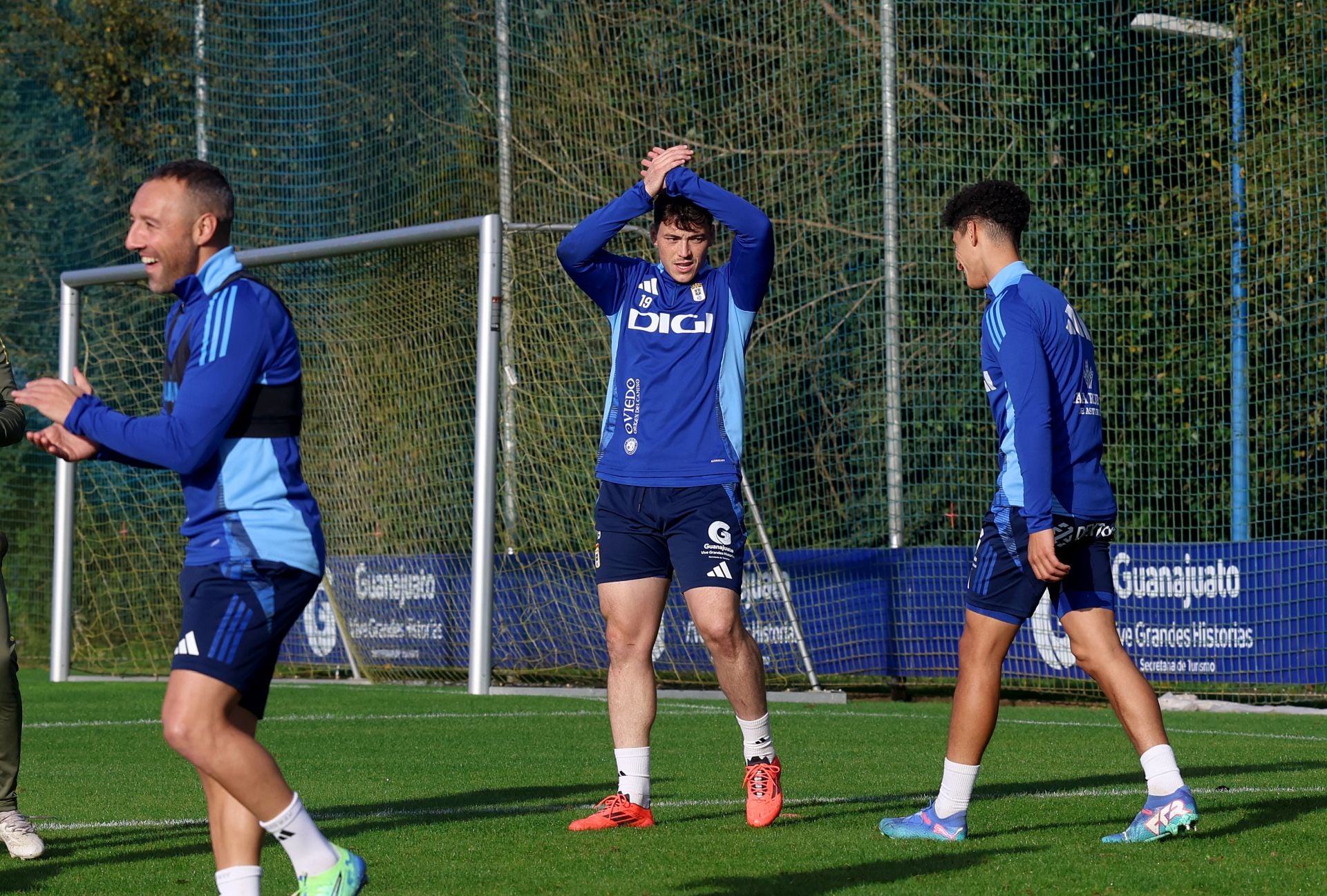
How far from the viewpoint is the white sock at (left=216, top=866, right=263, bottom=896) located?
3557 mm

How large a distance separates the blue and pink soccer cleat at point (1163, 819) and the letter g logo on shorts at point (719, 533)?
1589 millimetres

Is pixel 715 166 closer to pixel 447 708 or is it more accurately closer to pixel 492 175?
pixel 492 175

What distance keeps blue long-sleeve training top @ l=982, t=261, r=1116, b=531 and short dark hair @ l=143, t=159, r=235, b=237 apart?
240 centimetres

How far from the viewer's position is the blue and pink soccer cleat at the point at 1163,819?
4977 mm

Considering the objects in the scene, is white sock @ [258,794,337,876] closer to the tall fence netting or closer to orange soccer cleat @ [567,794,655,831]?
orange soccer cleat @ [567,794,655,831]

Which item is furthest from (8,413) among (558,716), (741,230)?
(558,716)

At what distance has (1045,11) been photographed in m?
13.6

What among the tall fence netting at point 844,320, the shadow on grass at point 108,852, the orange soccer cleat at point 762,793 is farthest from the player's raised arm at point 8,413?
the tall fence netting at point 844,320

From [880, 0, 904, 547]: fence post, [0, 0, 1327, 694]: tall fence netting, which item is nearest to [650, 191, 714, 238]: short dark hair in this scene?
[0, 0, 1327, 694]: tall fence netting

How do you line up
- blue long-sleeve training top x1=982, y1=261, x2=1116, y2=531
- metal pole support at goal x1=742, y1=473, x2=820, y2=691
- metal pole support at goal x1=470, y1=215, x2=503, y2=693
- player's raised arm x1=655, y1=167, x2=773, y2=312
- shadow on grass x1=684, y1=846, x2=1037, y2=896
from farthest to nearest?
metal pole support at goal x1=742, y1=473, x2=820, y2=691 → metal pole support at goal x1=470, y1=215, x2=503, y2=693 → player's raised arm x1=655, y1=167, x2=773, y2=312 → blue long-sleeve training top x1=982, y1=261, x2=1116, y2=531 → shadow on grass x1=684, y1=846, x2=1037, y2=896

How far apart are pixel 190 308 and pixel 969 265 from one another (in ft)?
8.75

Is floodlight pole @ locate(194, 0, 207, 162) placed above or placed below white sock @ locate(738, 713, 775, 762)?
above

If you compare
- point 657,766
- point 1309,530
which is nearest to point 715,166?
point 1309,530

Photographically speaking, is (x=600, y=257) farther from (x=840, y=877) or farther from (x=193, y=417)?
(x=193, y=417)
